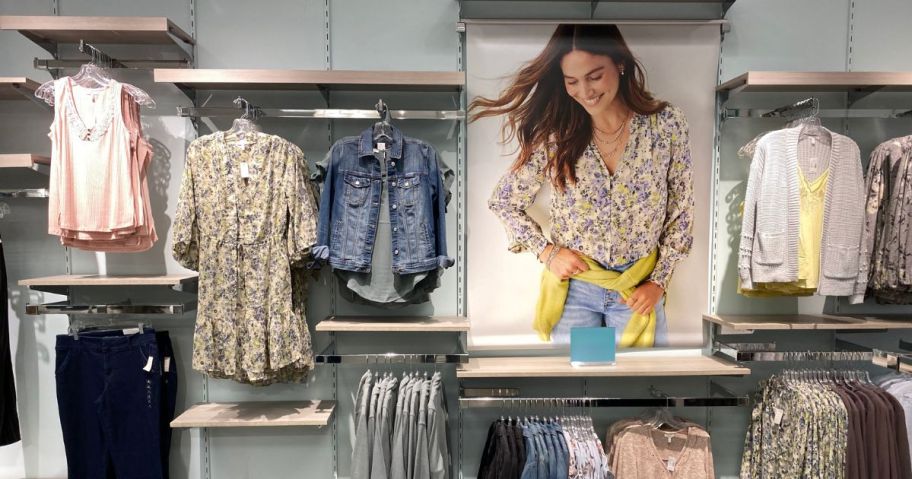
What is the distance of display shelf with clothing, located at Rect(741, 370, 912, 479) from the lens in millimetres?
2244

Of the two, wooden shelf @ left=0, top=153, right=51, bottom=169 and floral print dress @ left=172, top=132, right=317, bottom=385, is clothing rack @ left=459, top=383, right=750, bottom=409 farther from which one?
wooden shelf @ left=0, top=153, right=51, bottom=169

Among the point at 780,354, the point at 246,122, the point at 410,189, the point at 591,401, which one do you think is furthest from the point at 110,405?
the point at 780,354

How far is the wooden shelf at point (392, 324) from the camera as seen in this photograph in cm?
224

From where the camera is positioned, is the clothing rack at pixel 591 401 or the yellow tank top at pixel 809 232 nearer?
the yellow tank top at pixel 809 232

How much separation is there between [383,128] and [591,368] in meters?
1.49

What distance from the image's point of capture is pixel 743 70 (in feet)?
8.38

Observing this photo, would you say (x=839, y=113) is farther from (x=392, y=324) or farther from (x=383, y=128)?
(x=392, y=324)

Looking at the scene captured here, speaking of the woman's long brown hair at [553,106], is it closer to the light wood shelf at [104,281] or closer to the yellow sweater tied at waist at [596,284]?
the yellow sweater tied at waist at [596,284]

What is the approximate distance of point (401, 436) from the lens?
2168 millimetres

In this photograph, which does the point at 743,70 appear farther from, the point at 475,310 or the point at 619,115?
the point at 475,310

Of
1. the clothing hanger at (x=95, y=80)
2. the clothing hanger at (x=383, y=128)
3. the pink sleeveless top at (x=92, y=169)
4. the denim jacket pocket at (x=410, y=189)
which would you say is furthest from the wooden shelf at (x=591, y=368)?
the clothing hanger at (x=95, y=80)

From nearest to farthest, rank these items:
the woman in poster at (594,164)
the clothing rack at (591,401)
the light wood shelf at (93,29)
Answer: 1. the light wood shelf at (93,29)
2. the clothing rack at (591,401)
3. the woman in poster at (594,164)

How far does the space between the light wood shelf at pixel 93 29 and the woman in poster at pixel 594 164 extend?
4.72 ft

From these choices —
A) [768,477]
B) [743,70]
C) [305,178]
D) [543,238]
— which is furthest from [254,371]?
[743,70]
